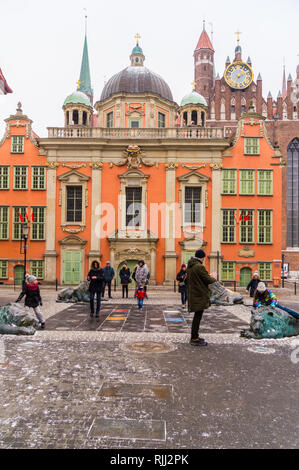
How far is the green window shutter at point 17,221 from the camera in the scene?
2617 cm

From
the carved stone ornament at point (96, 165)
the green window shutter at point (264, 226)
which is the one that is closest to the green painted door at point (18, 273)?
the carved stone ornament at point (96, 165)

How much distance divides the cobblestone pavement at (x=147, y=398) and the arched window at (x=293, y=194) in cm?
4169

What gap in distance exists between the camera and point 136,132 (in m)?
26.8

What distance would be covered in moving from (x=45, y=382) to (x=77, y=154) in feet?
75.0

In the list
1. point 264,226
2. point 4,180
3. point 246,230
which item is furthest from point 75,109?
point 264,226

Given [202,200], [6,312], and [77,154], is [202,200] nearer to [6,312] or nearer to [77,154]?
[77,154]

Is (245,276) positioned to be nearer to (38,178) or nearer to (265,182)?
(265,182)

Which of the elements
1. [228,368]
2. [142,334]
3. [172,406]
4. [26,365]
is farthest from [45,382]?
[142,334]

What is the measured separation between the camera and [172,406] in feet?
15.0

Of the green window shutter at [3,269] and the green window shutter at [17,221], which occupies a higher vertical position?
the green window shutter at [17,221]

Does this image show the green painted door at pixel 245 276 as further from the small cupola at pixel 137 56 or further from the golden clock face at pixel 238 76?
the golden clock face at pixel 238 76

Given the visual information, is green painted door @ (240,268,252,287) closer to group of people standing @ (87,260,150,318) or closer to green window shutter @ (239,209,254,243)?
green window shutter @ (239,209,254,243)

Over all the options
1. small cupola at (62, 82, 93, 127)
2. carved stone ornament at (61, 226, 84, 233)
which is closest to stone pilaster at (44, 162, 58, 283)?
Result: carved stone ornament at (61, 226, 84, 233)

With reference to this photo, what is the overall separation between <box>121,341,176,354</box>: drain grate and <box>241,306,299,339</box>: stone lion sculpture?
213 cm
